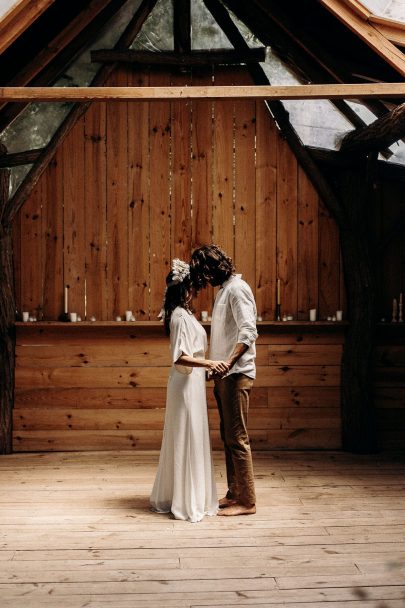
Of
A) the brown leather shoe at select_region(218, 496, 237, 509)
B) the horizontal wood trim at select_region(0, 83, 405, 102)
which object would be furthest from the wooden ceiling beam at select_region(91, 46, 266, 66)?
the brown leather shoe at select_region(218, 496, 237, 509)

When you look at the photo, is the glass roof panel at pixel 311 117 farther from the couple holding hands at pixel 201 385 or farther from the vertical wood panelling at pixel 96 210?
the couple holding hands at pixel 201 385

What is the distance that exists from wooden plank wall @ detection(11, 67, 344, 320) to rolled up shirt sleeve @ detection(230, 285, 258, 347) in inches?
86.3

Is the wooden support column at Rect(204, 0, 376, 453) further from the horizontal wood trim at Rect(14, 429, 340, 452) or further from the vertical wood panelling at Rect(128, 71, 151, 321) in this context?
the vertical wood panelling at Rect(128, 71, 151, 321)

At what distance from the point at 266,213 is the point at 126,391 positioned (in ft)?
7.08


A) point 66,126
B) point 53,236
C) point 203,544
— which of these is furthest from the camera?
point 53,236

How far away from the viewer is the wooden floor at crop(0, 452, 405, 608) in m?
2.99

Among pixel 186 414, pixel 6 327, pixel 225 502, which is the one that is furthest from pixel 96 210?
pixel 225 502

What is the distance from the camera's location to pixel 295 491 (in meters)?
4.68

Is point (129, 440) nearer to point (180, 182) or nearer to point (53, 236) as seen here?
point (53, 236)

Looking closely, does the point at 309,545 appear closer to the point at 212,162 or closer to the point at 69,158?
the point at 212,162

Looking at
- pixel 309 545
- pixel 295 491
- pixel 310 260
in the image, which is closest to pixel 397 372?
pixel 310 260

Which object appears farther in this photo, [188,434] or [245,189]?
[245,189]

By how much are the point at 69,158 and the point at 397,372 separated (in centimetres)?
371

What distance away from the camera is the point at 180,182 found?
243 inches
